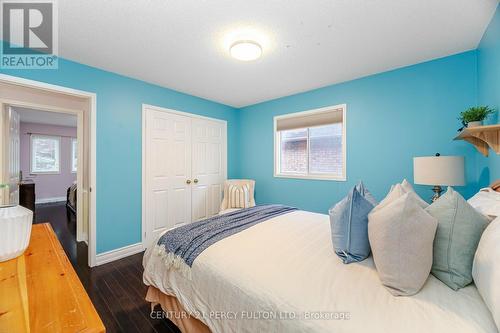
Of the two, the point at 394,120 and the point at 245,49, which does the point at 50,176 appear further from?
the point at 394,120

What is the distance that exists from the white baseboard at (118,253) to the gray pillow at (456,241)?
126 inches

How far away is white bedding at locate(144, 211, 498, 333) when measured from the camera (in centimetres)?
81

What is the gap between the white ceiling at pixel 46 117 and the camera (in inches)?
195

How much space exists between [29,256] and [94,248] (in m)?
1.88

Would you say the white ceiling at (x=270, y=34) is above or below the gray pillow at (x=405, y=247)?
above

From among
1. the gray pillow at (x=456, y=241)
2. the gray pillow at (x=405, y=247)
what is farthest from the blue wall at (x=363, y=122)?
the gray pillow at (x=405, y=247)

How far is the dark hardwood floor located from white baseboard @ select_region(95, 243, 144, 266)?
0.08 m

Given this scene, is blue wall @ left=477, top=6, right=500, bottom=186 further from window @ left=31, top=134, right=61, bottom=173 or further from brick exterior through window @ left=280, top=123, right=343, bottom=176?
window @ left=31, top=134, right=61, bottom=173

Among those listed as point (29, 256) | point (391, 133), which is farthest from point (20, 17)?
point (391, 133)

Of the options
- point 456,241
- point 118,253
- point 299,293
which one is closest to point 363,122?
point 456,241

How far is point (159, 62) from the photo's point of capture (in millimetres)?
2459

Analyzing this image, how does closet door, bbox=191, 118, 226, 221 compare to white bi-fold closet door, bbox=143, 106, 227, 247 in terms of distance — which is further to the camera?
closet door, bbox=191, 118, 226, 221

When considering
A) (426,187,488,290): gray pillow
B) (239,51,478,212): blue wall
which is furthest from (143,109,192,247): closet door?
(426,187,488,290): gray pillow

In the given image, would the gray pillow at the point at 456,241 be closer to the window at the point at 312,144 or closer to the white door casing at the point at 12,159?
the window at the point at 312,144
